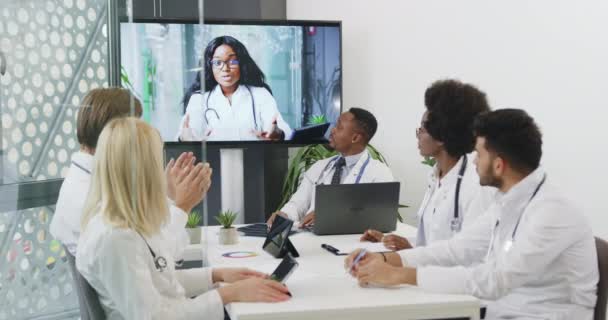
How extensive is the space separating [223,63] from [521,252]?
9.53 feet

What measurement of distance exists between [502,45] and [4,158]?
10.7ft

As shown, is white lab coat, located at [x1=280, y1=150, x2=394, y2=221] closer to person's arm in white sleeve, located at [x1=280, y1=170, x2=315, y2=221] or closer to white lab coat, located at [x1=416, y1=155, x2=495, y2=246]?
person's arm in white sleeve, located at [x1=280, y1=170, x2=315, y2=221]

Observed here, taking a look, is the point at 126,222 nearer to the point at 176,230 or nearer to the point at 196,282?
the point at 176,230

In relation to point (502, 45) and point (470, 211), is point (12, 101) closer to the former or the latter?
point (470, 211)

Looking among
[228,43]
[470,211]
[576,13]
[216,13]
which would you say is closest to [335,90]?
[228,43]

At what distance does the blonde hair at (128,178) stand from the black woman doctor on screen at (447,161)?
1310 mm

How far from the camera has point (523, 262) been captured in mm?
1998

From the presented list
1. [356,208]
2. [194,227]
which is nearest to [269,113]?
[356,208]

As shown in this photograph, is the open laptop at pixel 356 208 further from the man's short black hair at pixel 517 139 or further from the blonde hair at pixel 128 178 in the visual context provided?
the blonde hair at pixel 128 178

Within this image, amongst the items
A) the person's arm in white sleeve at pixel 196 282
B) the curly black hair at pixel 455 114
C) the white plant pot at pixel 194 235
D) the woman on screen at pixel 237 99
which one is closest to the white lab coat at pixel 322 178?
the woman on screen at pixel 237 99

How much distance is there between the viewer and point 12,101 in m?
1.69

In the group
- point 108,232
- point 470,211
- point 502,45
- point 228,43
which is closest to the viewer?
point 108,232

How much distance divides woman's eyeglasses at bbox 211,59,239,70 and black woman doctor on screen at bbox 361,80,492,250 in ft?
6.33

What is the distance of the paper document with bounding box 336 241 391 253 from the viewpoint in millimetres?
2729
